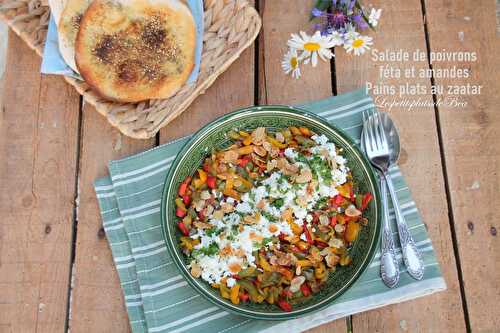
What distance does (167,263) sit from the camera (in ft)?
5.19

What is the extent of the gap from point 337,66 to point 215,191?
66cm

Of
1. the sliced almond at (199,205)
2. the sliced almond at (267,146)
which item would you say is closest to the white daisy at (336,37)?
the sliced almond at (267,146)

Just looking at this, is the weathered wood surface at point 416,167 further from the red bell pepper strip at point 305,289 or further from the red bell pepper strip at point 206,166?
the red bell pepper strip at point 206,166

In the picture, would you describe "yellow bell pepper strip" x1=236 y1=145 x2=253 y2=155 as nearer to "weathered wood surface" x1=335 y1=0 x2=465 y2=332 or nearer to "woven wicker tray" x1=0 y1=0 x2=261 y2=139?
"woven wicker tray" x1=0 y1=0 x2=261 y2=139

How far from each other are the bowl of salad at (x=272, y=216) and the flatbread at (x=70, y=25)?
1.71ft

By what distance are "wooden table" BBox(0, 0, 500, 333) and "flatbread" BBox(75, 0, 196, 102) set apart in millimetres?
153

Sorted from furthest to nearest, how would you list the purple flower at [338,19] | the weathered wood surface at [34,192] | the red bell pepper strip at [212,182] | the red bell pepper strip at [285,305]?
1. the purple flower at [338,19]
2. the weathered wood surface at [34,192]
3. the red bell pepper strip at [212,182]
4. the red bell pepper strip at [285,305]

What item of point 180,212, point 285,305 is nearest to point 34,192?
point 180,212

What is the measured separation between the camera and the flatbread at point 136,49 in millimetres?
1610

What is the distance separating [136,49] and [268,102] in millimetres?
457

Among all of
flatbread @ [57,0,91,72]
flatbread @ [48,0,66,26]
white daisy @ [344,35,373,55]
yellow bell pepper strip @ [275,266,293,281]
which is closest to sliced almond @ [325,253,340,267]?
yellow bell pepper strip @ [275,266,293,281]

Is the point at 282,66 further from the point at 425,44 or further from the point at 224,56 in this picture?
the point at 425,44

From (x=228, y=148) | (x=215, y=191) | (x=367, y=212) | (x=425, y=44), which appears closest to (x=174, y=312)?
(x=215, y=191)

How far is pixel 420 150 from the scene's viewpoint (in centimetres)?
172
